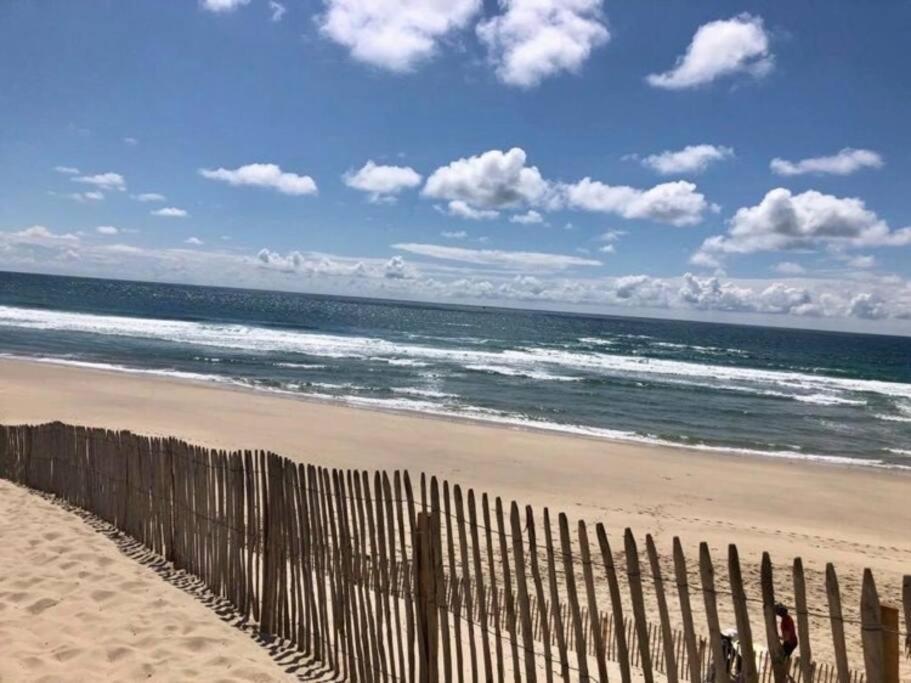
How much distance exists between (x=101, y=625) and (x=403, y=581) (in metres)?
2.53

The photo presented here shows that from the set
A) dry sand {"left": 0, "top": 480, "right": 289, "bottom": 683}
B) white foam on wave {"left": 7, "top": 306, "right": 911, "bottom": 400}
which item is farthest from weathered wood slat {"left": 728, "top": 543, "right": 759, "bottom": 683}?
white foam on wave {"left": 7, "top": 306, "right": 911, "bottom": 400}

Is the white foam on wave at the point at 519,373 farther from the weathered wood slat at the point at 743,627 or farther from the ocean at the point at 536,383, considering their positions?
the weathered wood slat at the point at 743,627

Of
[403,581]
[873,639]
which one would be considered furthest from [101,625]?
[873,639]

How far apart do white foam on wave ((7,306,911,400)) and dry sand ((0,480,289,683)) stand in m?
32.7

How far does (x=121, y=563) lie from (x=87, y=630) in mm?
1477

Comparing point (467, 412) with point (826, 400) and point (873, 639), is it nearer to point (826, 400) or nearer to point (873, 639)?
point (873, 639)

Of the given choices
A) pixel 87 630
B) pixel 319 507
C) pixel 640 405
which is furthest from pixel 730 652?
pixel 640 405

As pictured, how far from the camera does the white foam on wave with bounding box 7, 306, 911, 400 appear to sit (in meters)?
43.8

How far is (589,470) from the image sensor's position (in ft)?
55.4

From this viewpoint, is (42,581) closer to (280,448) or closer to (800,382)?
(280,448)

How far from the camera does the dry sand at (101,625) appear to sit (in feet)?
15.7

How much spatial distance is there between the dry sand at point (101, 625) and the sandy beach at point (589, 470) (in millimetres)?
7835

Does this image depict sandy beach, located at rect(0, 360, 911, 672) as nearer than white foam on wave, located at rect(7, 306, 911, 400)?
Yes

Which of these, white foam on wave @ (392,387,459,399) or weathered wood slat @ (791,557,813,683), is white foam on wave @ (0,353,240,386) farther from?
weathered wood slat @ (791,557,813,683)
